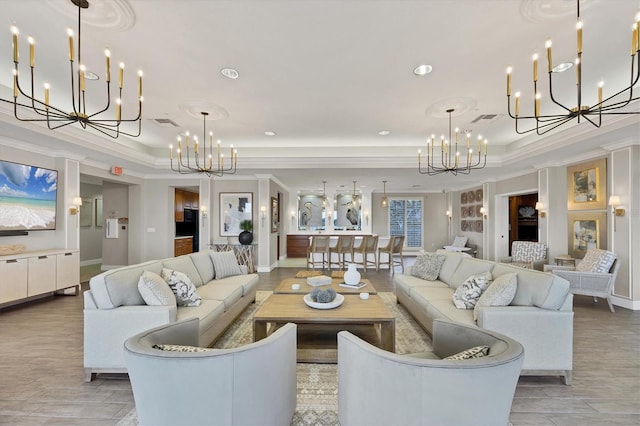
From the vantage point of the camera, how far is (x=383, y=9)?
7.66 ft

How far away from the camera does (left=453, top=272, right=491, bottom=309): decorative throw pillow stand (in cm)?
293

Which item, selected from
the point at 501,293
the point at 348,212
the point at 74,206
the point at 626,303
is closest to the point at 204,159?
the point at 74,206

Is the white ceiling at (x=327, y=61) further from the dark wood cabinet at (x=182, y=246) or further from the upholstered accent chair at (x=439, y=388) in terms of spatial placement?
the dark wood cabinet at (x=182, y=246)

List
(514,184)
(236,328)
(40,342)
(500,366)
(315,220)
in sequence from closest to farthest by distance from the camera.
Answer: (500,366)
(40,342)
(236,328)
(514,184)
(315,220)

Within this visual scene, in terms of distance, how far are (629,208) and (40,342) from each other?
819 cm

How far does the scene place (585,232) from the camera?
5.62m

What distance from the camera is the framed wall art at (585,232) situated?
525 cm

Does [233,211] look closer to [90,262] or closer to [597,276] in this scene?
[90,262]

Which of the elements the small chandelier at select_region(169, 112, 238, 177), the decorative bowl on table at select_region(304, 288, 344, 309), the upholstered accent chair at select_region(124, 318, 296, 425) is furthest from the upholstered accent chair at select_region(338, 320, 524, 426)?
the small chandelier at select_region(169, 112, 238, 177)

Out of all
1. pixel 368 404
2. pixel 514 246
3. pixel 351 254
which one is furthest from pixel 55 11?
pixel 514 246

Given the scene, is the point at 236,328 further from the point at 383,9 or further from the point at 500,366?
the point at 383,9

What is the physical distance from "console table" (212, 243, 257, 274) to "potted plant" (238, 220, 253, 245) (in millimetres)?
169

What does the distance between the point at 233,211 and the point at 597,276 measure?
7563 millimetres

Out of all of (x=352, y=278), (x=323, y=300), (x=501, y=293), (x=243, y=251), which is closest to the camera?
(x=501, y=293)
